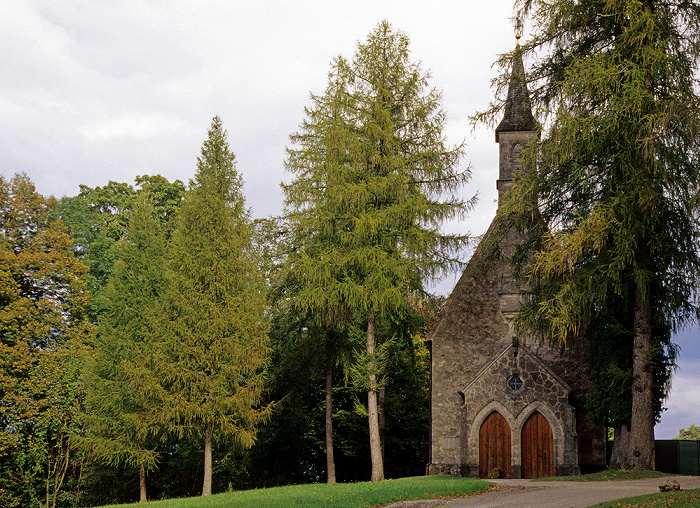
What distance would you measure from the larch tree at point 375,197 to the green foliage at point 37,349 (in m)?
11.0

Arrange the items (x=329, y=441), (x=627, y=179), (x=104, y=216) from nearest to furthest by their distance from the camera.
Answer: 1. (x=627, y=179)
2. (x=329, y=441)
3. (x=104, y=216)

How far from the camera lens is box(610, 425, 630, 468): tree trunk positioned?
18656 mm

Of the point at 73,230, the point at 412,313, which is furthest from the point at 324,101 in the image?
the point at 73,230

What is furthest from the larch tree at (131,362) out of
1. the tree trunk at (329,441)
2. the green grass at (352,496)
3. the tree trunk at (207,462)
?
the tree trunk at (329,441)

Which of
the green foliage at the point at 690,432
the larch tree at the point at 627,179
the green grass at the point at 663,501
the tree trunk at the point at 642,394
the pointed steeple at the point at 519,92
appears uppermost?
the pointed steeple at the point at 519,92

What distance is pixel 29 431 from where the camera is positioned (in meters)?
26.1

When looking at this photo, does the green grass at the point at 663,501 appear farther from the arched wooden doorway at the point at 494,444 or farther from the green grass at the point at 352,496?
Answer: the arched wooden doorway at the point at 494,444

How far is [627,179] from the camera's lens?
16.7m

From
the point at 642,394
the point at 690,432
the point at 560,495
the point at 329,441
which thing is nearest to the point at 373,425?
the point at 329,441

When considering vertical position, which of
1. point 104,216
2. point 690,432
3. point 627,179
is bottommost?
point 690,432

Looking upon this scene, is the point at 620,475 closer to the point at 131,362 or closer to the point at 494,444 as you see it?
the point at 494,444

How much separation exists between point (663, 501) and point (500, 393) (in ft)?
34.4

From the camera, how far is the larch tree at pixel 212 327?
67.6ft

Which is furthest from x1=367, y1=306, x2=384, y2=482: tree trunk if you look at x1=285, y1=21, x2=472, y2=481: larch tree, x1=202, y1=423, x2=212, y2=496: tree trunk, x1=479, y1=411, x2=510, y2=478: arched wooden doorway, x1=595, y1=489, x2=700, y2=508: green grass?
x1=595, y1=489, x2=700, y2=508: green grass
